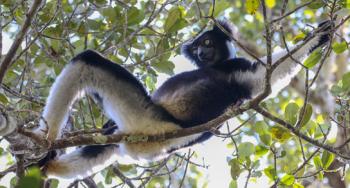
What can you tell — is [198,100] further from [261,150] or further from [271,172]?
[271,172]

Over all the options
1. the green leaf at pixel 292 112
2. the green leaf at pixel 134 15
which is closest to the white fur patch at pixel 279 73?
the green leaf at pixel 292 112

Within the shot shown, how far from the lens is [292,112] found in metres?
3.92

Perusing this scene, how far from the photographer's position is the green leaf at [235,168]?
4.41 metres

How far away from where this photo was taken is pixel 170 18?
176 inches

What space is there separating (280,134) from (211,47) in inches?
49.2

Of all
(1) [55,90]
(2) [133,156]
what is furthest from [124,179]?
(1) [55,90]

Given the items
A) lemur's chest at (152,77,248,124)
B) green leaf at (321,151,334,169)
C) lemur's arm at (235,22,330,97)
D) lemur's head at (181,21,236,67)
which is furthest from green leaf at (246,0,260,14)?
green leaf at (321,151,334,169)

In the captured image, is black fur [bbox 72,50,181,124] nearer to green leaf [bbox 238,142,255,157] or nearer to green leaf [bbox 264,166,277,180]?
green leaf [bbox 238,142,255,157]

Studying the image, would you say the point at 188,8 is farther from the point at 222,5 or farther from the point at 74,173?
the point at 74,173

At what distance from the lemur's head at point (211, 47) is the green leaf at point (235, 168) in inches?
39.4

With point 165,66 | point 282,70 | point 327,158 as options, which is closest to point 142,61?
point 165,66

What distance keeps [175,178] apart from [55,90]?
243cm

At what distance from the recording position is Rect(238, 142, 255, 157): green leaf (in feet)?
13.9

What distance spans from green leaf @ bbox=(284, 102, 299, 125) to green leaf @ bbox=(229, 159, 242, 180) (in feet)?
2.36
